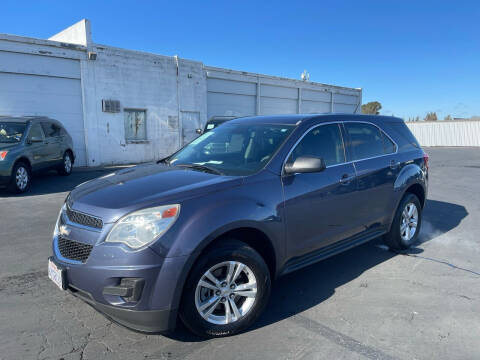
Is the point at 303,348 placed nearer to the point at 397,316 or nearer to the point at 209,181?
the point at 397,316

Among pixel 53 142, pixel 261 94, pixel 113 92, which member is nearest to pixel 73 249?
pixel 53 142

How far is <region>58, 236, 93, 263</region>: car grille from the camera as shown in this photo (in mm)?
2777

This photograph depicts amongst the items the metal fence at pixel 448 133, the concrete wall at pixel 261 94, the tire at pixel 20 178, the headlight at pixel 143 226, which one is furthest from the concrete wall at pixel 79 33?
the metal fence at pixel 448 133

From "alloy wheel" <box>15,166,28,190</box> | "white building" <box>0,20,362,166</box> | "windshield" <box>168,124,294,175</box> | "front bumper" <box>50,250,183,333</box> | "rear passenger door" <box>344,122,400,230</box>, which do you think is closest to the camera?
"front bumper" <box>50,250,183,333</box>

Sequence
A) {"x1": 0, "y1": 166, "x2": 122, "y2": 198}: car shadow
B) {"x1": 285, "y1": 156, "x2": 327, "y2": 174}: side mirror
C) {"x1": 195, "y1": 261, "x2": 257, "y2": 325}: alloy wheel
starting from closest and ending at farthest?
{"x1": 195, "y1": 261, "x2": 257, "y2": 325}: alloy wheel < {"x1": 285, "y1": 156, "x2": 327, "y2": 174}: side mirror < {"x1": 0, "y1": 166, "x2": 122, "y2": 198}: car shadow

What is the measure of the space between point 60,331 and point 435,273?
3.93 m

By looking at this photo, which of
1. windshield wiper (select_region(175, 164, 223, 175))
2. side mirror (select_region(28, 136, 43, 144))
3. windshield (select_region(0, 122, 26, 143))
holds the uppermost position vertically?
windshield (select_region(0, 122, 26, 143))

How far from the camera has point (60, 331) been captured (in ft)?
10.1

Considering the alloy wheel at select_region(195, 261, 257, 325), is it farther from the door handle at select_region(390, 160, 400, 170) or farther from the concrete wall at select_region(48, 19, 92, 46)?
the concrete wall at select_region(48, 19, 92, 46)

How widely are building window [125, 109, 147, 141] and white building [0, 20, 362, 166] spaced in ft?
0.14

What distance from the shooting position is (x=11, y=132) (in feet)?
30.6

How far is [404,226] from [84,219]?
159 inches

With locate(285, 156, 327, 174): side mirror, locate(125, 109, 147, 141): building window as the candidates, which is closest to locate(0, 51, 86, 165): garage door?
locate(125, 109, 147, 141): building window

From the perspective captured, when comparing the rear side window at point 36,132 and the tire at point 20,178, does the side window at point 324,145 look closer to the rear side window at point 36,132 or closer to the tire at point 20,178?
the tire at point 20,178
